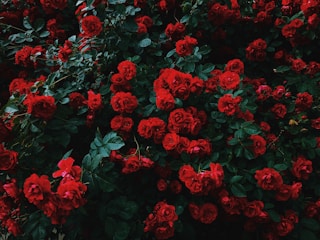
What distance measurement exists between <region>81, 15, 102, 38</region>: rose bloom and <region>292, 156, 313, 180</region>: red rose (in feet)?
3.35

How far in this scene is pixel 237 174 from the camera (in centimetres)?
203

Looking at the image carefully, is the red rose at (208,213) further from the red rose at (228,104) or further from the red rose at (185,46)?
the red rose at (185,46)

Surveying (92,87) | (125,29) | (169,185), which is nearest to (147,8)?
(125,29)

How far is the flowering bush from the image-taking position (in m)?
1.92

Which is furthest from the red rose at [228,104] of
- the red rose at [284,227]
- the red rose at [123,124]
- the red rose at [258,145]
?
the red rose at [284,227]

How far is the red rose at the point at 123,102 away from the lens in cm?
202

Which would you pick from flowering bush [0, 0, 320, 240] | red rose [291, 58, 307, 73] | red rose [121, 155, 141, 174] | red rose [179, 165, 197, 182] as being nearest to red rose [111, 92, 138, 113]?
flowering bush [0, 0, 320, 240]

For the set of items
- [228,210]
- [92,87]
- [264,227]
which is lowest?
[264,227]

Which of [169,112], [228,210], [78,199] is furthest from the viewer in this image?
[169,112]

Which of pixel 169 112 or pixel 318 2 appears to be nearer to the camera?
pixel 169 112

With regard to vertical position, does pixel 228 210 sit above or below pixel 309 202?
above

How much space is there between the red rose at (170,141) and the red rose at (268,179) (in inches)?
13.1

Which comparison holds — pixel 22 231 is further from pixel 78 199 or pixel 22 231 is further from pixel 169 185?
pixel 169 185

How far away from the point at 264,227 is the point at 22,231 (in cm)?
97
